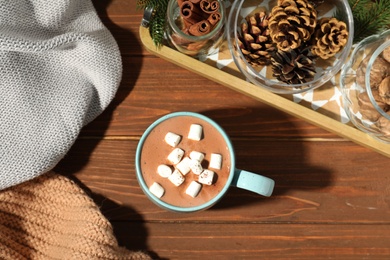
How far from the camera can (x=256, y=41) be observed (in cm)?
60

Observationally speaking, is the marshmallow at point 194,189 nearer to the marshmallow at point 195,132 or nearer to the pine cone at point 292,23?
the marshmallow at point 195,132

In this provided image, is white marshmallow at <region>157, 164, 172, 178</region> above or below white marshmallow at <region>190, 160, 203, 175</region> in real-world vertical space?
below

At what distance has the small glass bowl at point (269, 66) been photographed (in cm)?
60

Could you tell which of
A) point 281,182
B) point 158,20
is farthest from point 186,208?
point 158,20

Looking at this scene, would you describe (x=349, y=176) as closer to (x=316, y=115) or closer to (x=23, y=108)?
(x=316, y=115)

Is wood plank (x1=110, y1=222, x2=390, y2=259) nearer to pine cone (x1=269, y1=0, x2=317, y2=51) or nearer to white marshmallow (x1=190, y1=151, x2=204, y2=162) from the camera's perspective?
white marshmallow (x1=190, y1=151, x2=204, y2=162)

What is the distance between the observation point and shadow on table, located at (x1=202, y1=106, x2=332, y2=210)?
0.64 metres

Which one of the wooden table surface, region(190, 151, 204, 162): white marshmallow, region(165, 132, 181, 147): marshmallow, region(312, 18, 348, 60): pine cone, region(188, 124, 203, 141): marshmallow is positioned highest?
region(312, 18, 348, 60): pine cone

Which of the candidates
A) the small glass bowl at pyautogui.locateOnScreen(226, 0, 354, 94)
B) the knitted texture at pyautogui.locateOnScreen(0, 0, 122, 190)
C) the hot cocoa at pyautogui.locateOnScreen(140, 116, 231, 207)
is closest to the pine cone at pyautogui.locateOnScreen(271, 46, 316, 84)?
the small glass bowl at pyautogui.locateOnScreen(226, 0, 354, 94)

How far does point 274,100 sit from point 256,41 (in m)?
0.08

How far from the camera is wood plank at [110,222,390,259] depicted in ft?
2.09

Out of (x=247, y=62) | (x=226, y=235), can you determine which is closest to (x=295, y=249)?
(x=226, y=235)

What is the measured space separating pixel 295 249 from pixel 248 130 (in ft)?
0.57

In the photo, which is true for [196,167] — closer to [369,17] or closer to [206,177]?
[206,177]
